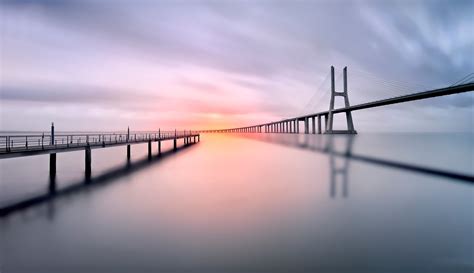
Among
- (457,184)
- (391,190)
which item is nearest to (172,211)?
(391,190)

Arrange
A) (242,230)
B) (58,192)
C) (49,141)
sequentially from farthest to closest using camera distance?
(49,141)
(58,192)
(242,230)

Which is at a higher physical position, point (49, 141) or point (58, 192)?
point (49, 141)

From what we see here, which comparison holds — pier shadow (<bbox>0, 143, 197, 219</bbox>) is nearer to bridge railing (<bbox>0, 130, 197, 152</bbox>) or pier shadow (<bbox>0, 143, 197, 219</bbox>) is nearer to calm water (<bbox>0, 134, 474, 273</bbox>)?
calm water (<bbox>0, 134, 474, 273</bbox>)

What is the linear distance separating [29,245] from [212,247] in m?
3.82

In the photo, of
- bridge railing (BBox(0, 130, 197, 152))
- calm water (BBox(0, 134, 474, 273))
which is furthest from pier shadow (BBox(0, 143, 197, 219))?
bridge railing (BBox(0, 130, 197, 152))

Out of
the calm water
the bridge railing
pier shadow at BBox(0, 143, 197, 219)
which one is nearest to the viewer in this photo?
the calm water

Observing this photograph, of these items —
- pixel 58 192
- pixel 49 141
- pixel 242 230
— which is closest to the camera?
pixel 242 230

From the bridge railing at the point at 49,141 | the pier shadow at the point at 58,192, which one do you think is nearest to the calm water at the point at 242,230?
the pier shadow at the point at 58,192

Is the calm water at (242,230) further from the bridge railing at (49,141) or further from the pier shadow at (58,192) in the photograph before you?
the bridge railing at (49,141)

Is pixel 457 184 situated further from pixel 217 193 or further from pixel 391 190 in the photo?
pixel 217 193

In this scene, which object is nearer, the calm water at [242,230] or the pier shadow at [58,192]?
the calm water at [242,230]

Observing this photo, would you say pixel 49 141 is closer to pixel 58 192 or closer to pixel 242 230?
pixel 58 192

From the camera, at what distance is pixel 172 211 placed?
7.53 metres

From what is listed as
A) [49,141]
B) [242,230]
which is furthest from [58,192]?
[242,230]
